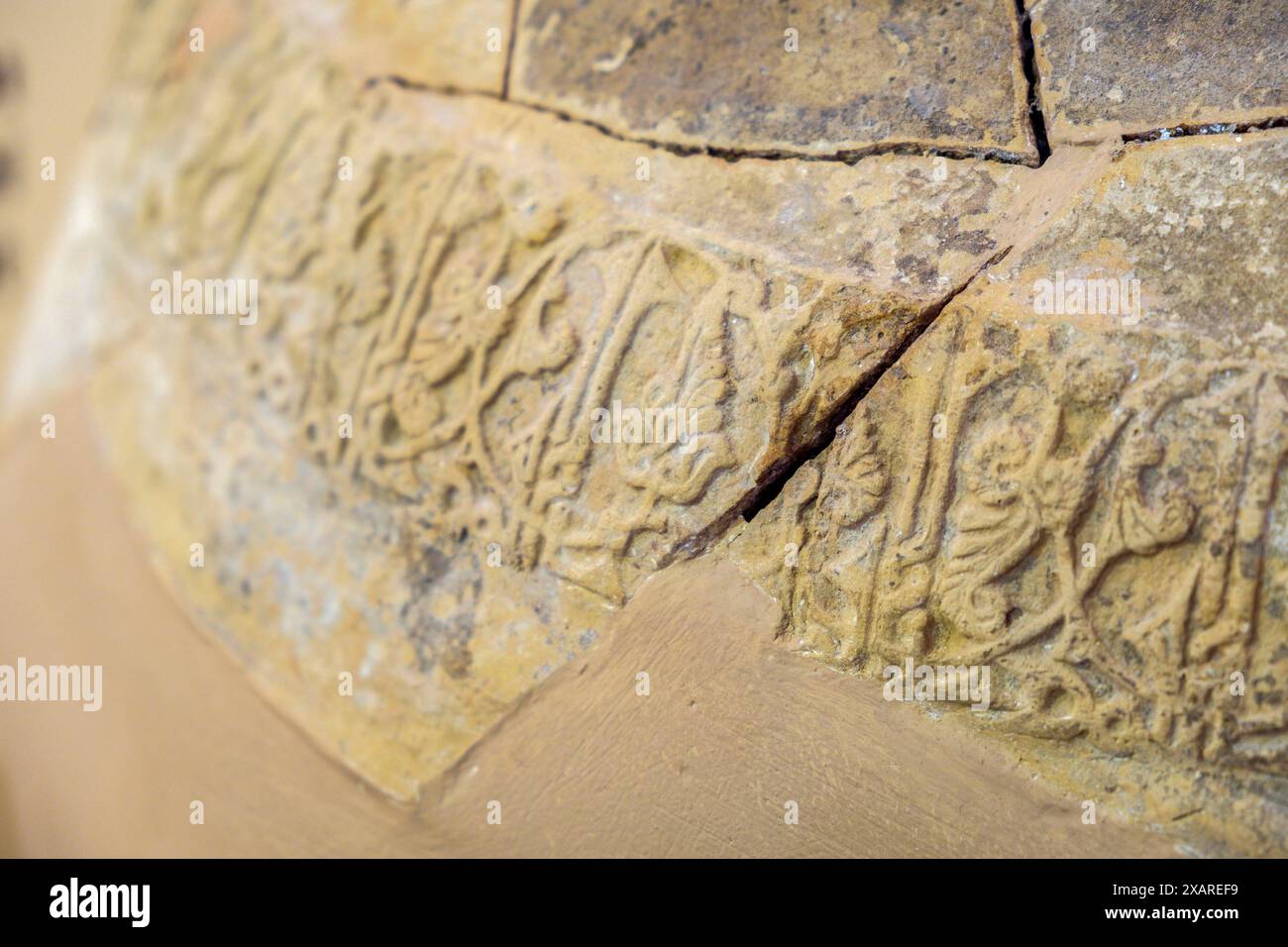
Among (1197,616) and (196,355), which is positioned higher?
(196,355)

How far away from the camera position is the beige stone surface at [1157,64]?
4.58 ft

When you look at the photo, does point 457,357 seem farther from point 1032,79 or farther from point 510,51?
point 1032,79

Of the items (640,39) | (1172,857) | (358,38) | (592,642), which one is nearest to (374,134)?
(358,38)

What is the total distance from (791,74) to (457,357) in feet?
2.12

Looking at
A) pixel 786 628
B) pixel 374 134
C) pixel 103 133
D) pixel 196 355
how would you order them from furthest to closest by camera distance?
pixel 103 133 → pixel 196 355 → pixel 374 134 → pixel 786 628

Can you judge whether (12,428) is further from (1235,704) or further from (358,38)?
(1235,704)

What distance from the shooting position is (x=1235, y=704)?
1.32 meters
